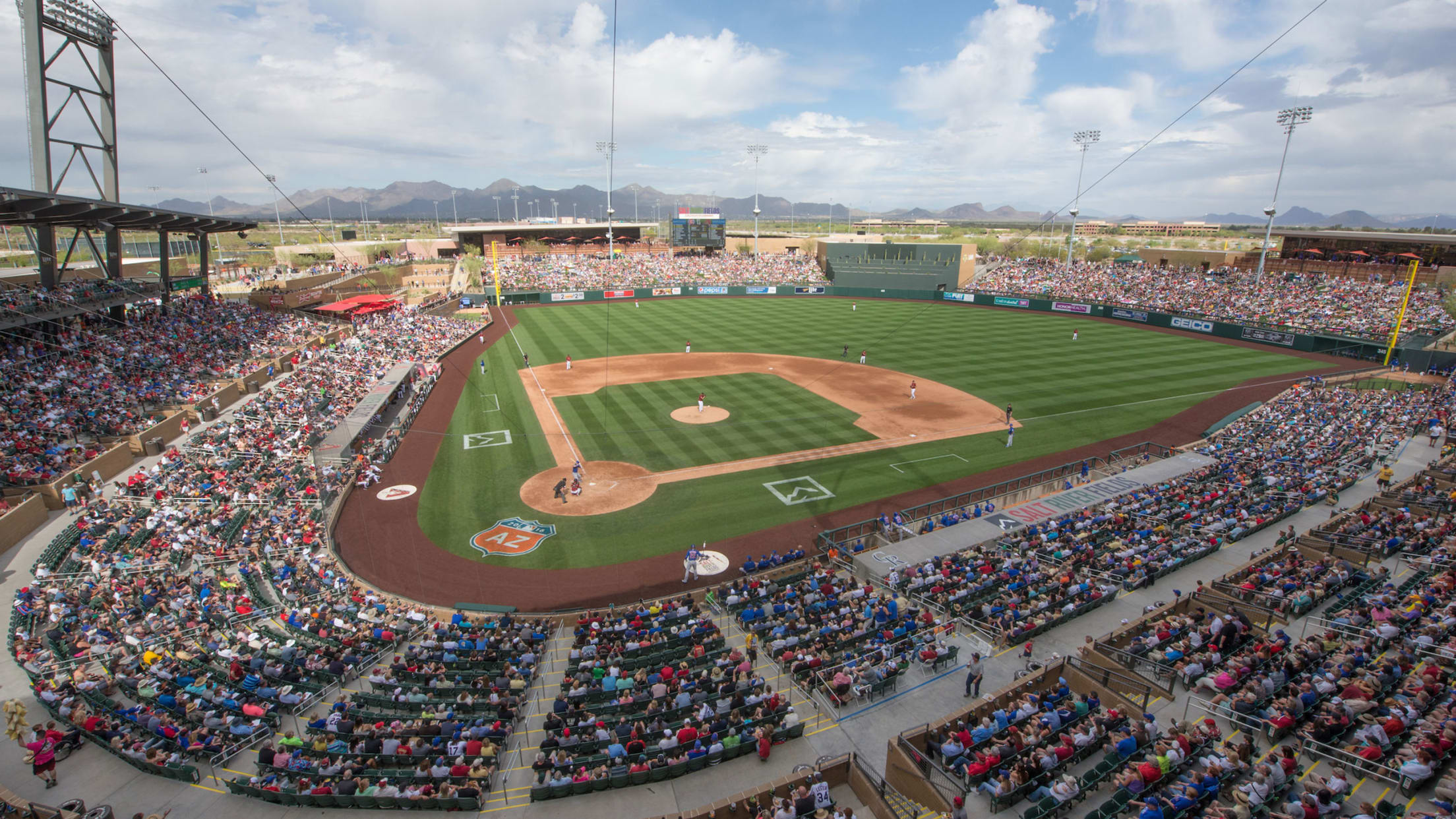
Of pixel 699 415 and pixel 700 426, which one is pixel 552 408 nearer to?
pixel 699 415

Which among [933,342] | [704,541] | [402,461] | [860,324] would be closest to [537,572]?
[704,541]

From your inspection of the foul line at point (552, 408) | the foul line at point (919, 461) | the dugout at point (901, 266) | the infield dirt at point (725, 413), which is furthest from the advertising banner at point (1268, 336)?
the foul line at point (552, 408)

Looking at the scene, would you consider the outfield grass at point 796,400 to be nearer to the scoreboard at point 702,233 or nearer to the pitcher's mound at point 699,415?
the pitcher's mound at point 699,415

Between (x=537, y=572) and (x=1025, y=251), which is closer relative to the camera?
(x=537, y=572)

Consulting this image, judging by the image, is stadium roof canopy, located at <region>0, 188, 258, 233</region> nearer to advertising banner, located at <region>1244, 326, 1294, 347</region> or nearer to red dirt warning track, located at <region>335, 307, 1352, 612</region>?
red dirt warning track, located at <region>335, 307, 1352, 612</region>

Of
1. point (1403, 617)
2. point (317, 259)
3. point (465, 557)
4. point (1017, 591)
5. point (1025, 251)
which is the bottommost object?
point (465, 557)

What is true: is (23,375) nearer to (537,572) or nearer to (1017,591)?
(537,572)

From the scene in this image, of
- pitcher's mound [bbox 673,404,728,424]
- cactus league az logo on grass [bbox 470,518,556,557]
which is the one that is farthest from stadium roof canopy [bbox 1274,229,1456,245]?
cactus league az logo on grass [bbox 470,518,556,557]
